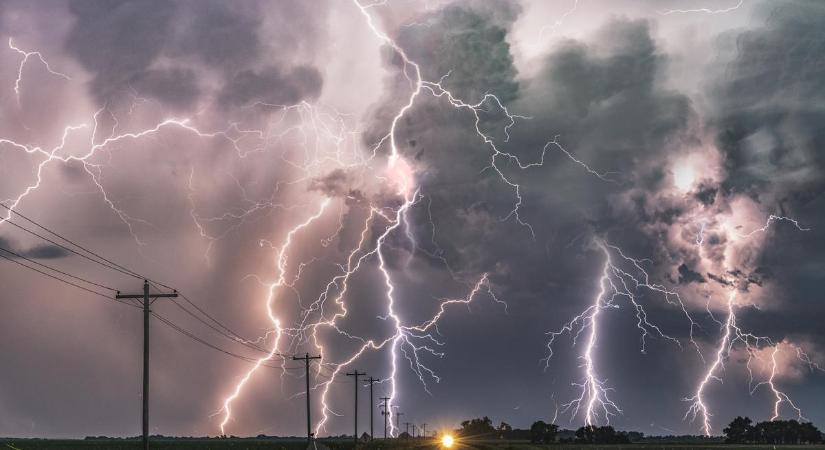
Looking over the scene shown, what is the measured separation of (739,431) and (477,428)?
36.4m

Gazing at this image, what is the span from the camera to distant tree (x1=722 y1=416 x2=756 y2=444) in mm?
96312

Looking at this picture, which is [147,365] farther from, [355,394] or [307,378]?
[355,394]

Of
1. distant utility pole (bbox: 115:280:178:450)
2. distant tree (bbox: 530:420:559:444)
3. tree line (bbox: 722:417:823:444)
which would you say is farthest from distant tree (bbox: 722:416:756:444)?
distant utility pole (bbox: 115:280:178:450)

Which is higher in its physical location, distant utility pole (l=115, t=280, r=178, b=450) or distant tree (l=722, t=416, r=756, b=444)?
distant utility pole (l=115, t=280, r=178, b=450)

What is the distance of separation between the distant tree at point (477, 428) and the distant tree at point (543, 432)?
1868cm

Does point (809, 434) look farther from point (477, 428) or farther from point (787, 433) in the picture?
point (477, 428)

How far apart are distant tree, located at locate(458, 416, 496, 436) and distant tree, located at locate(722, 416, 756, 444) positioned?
34333 millimetres

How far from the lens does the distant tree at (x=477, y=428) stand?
387ft

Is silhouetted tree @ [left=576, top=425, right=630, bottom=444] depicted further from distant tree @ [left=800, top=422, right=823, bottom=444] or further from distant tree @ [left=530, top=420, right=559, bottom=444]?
distant tree @ [left=800, top=422, right=823, bottom=444]

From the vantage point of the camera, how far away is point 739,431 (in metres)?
97.4

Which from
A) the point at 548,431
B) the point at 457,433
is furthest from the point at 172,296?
the point at 457,433

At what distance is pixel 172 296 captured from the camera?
2531cm

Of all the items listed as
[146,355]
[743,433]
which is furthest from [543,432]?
Result: [146,355]

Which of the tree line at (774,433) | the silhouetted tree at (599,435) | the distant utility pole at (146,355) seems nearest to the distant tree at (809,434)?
the tree line at (774,433)
